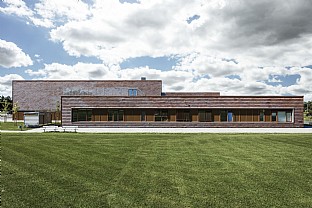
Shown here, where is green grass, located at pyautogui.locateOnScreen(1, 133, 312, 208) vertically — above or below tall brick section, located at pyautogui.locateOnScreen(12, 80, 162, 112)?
below

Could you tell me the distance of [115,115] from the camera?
39250mm

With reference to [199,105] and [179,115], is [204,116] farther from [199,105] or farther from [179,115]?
[179,115]

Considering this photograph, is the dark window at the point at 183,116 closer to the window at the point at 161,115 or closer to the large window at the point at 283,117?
the window at the point at 161,115

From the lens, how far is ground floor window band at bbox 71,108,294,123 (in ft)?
128

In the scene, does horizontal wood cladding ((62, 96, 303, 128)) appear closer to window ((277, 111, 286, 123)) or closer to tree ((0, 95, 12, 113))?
window ((277, 111, 286, 123))

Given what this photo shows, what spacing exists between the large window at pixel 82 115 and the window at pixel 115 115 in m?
3.09

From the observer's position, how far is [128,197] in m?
7.39

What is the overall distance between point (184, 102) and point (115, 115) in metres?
10.9

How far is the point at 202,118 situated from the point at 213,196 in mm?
32192

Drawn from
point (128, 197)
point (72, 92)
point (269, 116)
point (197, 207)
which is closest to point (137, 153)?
point (128, 197)

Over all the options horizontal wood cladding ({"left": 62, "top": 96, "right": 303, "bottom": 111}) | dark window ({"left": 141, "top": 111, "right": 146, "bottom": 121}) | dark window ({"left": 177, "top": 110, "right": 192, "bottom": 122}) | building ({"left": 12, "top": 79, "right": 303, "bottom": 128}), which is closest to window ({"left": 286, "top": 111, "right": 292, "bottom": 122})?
building ({"left": 12, "top": 79, "right": 303, "bottom": 128})

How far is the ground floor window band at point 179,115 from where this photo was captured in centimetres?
3912

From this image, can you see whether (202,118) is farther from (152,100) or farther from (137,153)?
(137,153)

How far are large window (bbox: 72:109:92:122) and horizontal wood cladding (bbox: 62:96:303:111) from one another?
819 millimetres
